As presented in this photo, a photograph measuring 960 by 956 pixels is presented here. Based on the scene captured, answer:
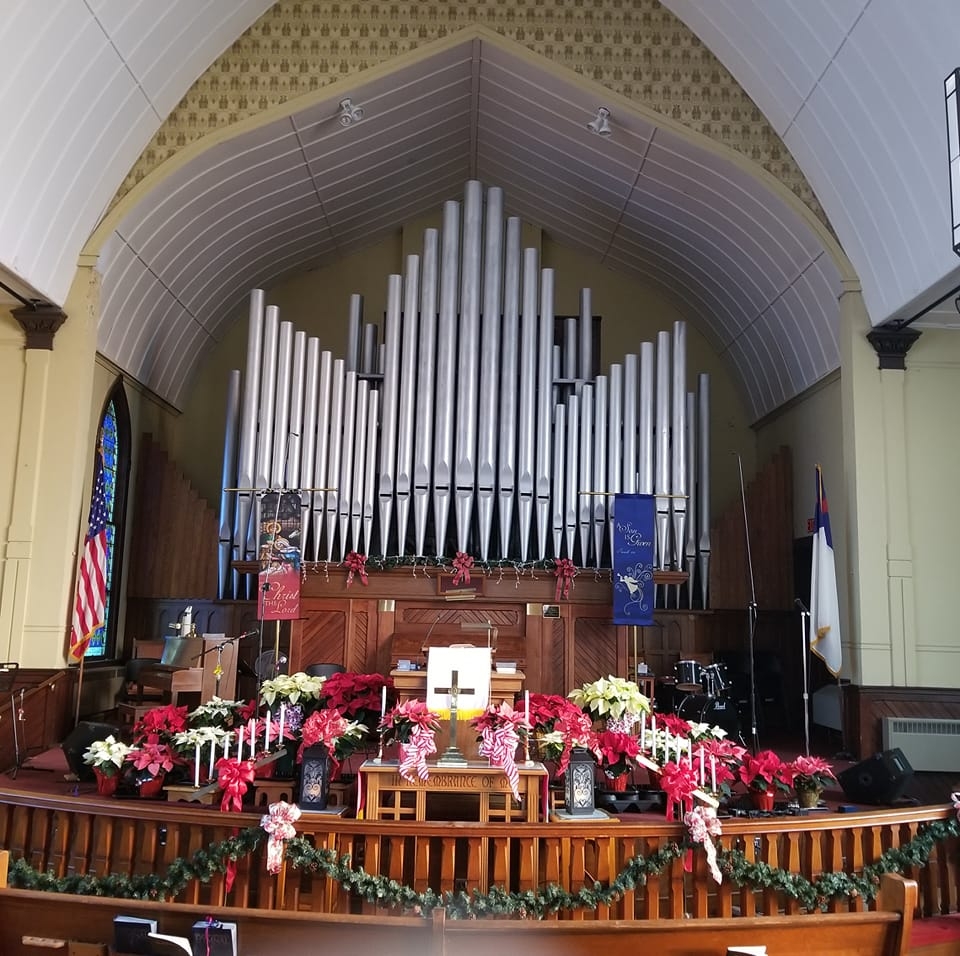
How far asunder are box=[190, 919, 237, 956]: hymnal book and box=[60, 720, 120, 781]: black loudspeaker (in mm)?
4159

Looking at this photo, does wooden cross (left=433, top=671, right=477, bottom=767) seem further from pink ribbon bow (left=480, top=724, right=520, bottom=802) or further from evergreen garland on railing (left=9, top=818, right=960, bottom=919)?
evergreen garland on railing (left=9, top=818, right=960, bottom=919)

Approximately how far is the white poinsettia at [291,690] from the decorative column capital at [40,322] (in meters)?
5.02

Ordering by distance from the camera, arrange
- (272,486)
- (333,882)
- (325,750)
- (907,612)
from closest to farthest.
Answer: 1. (333,882)
2. (325,750)
3. (907,612)
4. (272,486)

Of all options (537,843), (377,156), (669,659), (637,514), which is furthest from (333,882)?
(377,156)

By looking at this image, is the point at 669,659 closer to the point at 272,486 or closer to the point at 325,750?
the point at 272,486

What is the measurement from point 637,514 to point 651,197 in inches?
162

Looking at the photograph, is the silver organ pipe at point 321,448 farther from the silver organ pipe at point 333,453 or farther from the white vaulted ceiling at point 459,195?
the white vaulted ceiling at point 459,195

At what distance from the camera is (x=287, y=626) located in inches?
429

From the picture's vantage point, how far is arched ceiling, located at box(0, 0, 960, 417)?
316 inches

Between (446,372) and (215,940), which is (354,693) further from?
(446,372)

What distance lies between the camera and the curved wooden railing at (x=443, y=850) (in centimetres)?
450

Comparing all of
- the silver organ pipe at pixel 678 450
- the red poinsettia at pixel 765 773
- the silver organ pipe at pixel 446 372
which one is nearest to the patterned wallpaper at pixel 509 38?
the silver organ pipe at pixel 446 372

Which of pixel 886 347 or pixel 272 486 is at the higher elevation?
pixel 886 347

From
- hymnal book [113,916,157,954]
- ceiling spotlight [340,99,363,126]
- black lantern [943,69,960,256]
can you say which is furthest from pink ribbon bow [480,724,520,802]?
ceiling spotlight [340,99,363,126]
